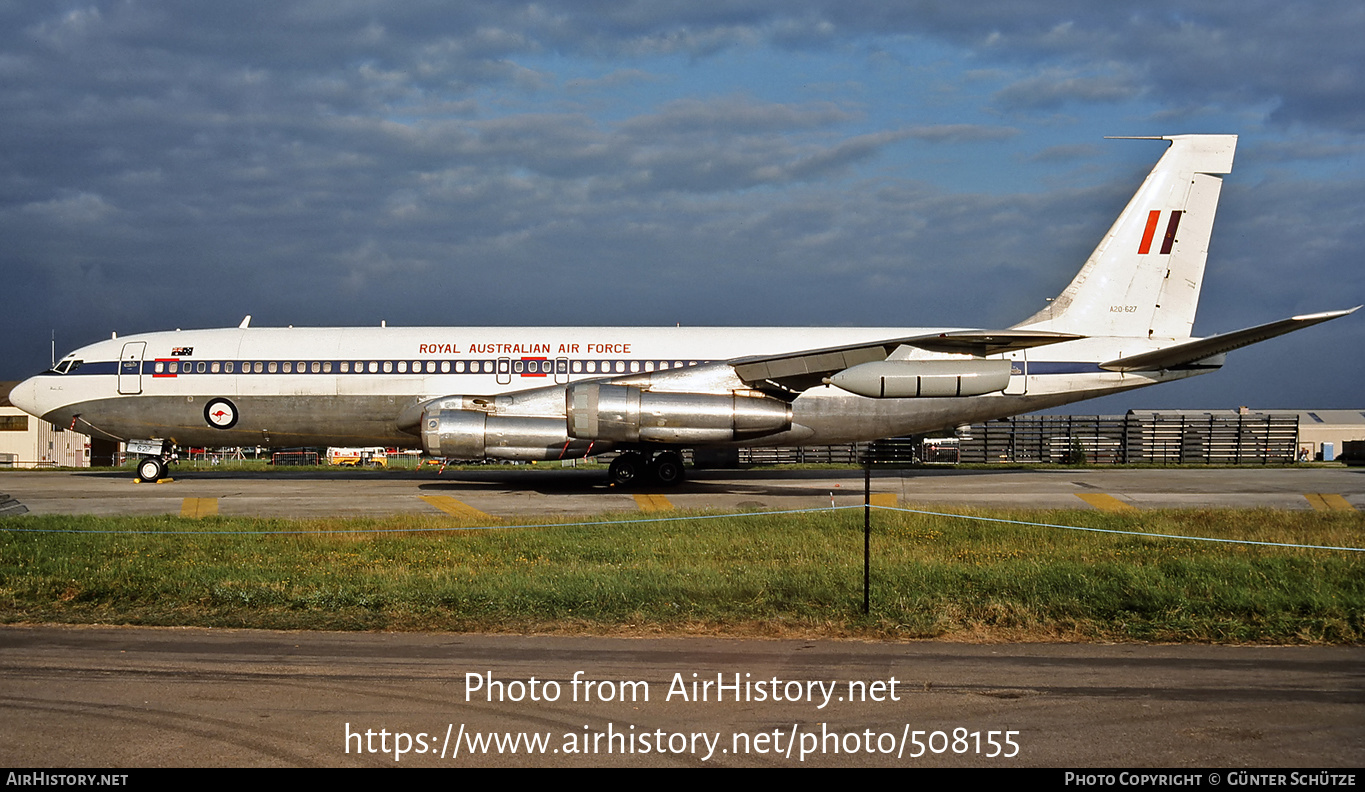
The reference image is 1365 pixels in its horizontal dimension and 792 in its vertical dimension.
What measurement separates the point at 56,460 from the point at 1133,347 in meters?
56.3

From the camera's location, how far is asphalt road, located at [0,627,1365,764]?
579cm

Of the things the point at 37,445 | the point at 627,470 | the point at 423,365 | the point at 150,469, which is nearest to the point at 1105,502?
the point at 627,470

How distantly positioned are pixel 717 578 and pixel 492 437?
10.5m

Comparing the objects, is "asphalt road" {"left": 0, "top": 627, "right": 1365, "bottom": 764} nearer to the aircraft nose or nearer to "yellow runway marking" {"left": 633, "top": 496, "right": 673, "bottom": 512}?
"yellow runway marking" {"left": 633, "top": 496, "right": 673, "bottom": 512}

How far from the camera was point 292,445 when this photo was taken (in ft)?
82.7

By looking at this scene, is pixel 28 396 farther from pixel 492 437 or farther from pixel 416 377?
pixel 492 437

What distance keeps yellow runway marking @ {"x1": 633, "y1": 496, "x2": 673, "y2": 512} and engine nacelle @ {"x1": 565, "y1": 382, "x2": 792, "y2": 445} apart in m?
1.21

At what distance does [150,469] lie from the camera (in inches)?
1001

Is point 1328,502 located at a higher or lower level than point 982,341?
lower

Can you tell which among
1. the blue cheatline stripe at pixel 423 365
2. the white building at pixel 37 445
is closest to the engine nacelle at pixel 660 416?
the blue cheatline stripe at pixel 423 365

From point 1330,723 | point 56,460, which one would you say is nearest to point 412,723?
point 1330,723

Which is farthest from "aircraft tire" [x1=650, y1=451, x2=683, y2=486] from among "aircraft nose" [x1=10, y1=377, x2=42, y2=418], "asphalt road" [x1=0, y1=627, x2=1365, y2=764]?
"aircraft nose" [x1=10, y1=377, x2=42, y2=418]

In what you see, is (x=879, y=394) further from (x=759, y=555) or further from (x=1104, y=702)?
(x=1104, y=702)
